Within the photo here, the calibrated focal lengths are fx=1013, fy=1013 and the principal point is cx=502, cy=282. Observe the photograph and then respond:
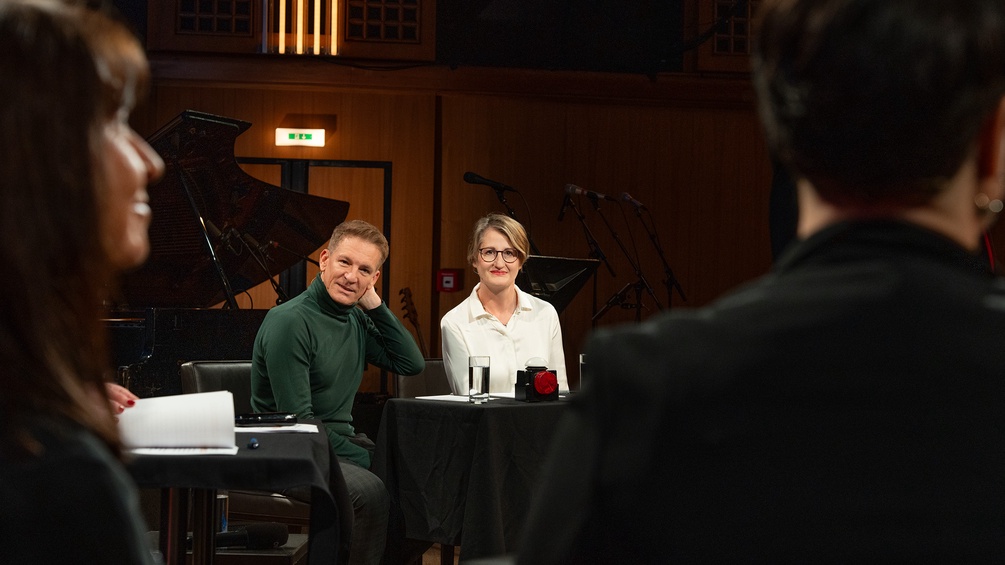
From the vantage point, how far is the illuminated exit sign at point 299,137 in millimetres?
7793

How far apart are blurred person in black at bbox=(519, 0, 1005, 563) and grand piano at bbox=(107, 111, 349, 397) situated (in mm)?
3891

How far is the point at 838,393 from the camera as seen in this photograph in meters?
0.64

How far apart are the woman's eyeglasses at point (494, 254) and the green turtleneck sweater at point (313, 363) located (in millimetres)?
642

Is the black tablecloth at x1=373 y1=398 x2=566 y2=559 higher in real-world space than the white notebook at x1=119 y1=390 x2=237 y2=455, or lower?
lower

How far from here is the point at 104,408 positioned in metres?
0.79

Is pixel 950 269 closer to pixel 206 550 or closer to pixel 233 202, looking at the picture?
pixel 206 550

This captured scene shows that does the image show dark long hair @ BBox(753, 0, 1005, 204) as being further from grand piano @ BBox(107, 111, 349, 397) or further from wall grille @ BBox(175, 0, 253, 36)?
wall grille @ BBox(175, 0, 253, 36)

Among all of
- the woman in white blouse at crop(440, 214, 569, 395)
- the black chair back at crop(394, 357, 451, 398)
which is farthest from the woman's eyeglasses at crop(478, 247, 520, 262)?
the black chair back at crop(394, 357, 451, 398)

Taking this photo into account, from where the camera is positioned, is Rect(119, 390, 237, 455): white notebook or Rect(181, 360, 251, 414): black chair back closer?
Rect(119, 390, 237, 455): white notebook

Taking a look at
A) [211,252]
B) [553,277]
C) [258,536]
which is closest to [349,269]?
[258,536]

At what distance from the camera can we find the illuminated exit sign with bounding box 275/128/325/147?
7793 millimetres

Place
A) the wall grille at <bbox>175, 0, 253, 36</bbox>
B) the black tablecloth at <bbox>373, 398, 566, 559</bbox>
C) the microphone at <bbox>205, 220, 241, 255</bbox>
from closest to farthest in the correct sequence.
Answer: the black tablecloth at <bbox>373, 398, 566, 559</bbox> → the microphone at <bbox>205, 220, 241, 255</bbox> → the wall grille at <bbox>175, 0, 253, 36</bbox>

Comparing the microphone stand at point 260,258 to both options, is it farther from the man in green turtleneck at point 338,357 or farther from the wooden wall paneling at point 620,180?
the wooden wall paneling at point 620,180

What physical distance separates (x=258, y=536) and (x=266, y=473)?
1.13 meters
